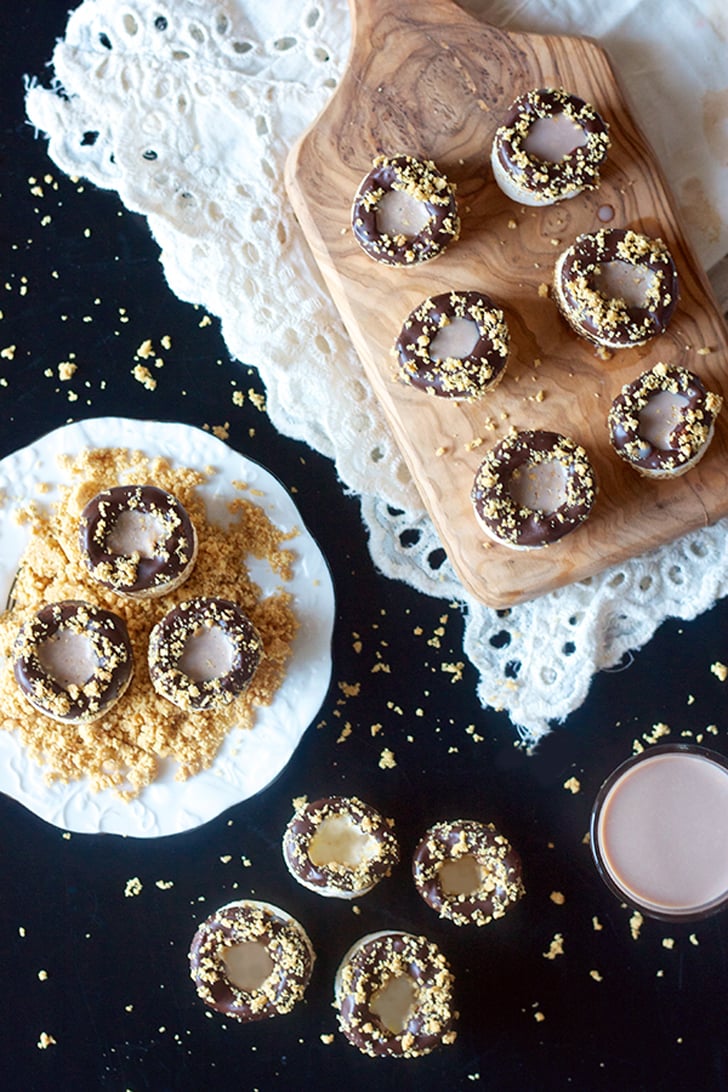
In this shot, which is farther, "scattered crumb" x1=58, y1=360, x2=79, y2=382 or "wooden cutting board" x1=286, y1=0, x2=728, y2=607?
"scattered crumb" x1=58, y1=360, x2=79, y2=382

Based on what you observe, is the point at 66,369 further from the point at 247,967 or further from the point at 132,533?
the point at 247,967

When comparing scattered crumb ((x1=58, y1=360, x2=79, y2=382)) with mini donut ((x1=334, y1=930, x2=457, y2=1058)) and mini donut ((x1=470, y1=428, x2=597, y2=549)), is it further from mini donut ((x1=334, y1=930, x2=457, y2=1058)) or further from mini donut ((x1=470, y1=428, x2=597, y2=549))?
mini donut ((x1=334, y1=930, x2=457, y2=1058))

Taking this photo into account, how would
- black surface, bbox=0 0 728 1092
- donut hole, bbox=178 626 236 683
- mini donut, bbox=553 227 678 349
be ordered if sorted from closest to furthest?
mini donut, bbox=553 227 678 349
donut hole, bbox=178 626 236 683
black surface, bbox=0 0 728 1092

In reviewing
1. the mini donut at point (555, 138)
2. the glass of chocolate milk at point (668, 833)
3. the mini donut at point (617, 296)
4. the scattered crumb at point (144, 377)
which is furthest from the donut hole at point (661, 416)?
the scattered crumb at point (144, 377)

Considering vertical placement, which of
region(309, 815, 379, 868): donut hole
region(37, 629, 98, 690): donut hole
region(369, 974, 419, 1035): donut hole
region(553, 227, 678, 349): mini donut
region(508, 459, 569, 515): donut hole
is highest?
region(553, 227, 678, 349): mini donut

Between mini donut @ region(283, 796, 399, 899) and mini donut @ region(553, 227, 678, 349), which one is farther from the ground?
mini donut @ region(553, 227, 678, 349)

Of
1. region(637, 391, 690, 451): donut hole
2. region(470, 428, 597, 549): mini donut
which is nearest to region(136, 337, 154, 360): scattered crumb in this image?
region(470, 428, 597, 549): mini donut

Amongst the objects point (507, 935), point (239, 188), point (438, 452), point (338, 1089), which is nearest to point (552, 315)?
point (438, 452)
